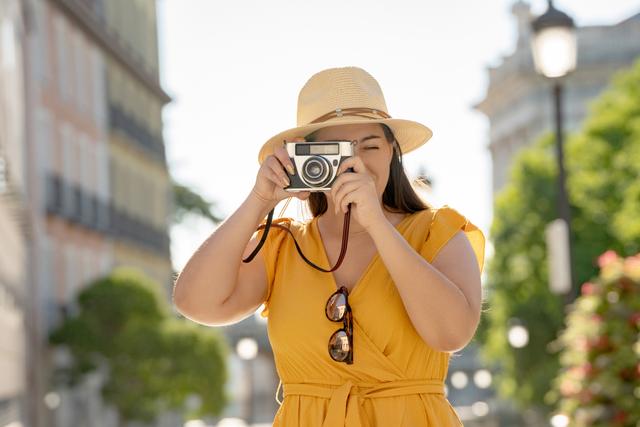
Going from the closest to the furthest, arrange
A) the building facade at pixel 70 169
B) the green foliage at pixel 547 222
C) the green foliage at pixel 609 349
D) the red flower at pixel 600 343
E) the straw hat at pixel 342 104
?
1. the straw hat at pixel 342 104
2. the green foliage at pixel 609 349
3. the red flower at pixel 600 343
4. the building facade at pixel 70 169
5. the green foliage at pixel 547 222

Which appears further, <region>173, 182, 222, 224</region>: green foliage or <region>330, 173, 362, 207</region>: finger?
<region>173, 182, 222, 224</region>: green foliage

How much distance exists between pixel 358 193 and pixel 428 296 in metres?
0.28

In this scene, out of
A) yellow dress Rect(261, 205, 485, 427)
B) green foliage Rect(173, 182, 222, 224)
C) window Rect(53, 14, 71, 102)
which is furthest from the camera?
green foliage Rect(173, 182, 222, 224)

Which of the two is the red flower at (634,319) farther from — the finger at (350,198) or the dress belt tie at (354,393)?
the finger at (350,198)

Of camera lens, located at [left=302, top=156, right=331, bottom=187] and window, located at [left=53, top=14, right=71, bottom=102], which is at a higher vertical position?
window, located at [left=53, top=14, right=71, bottom=102]

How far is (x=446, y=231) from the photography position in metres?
3.96

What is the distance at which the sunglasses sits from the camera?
382cm

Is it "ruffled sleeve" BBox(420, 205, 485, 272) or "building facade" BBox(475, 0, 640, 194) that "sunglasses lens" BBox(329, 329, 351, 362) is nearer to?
"ruffled sleeve" BBox(420, 205, 485, 272)

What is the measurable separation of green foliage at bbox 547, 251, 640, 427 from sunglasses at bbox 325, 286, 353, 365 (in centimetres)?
937

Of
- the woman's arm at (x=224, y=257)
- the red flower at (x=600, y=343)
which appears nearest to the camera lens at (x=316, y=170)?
the woman's arm at (x=224, y=257)

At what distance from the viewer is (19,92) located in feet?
114

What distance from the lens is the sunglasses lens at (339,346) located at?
3816 mm

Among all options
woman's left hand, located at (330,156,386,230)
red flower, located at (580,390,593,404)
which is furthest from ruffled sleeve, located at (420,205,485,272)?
red flower, located at (580,390,593,404)

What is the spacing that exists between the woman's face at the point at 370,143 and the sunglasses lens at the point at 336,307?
0.27 meters
